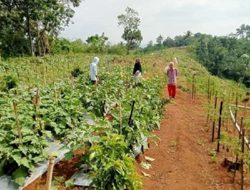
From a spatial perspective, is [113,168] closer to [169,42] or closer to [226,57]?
[226,57]

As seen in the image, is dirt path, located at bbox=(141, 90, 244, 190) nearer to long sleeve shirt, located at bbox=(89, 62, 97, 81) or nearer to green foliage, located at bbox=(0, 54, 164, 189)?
green foliage, located at bbox=(0, 54, 164, 189)

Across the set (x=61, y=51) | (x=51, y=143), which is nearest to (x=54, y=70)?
(x=51, y=143)

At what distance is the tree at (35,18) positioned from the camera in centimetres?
2350

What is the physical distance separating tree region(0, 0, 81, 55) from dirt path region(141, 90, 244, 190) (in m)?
16.0

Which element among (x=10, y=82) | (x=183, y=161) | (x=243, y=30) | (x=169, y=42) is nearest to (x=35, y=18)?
(x=10, y=82)

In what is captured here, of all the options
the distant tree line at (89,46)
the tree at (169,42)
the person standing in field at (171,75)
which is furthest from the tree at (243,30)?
the person standing in field at (171,75)

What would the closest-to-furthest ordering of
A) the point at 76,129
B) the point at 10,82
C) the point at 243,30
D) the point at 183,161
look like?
the point at 76,129, the point at 183,161, the point at 10,82, the point at 243,30

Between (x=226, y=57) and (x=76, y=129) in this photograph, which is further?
(x=226, y=57)

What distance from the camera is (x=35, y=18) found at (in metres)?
23.9

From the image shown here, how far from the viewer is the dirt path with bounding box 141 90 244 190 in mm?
5914

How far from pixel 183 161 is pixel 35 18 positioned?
62.8 ft

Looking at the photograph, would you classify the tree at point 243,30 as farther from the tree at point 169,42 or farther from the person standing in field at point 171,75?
the person standing in field at point 171,75

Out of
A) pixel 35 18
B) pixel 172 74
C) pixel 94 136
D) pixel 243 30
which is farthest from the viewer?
pixel 243 30

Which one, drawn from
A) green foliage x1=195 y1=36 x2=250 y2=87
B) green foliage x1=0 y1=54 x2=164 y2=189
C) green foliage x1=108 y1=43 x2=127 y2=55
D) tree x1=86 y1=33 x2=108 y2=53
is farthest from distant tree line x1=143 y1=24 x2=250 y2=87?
green foliage x1=0 y1=54 x2=164 y2=189
